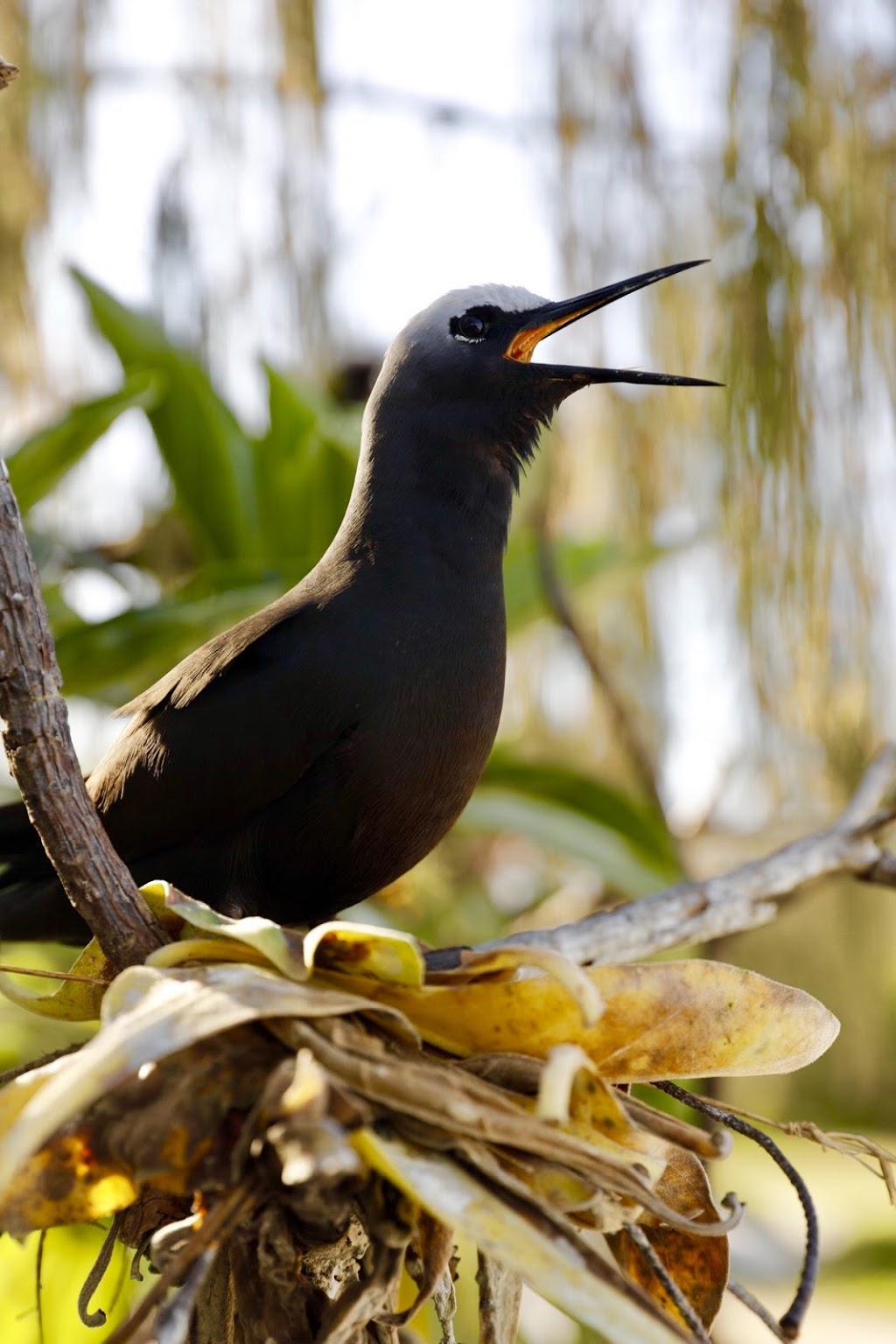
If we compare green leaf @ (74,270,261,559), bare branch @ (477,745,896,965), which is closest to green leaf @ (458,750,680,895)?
bare branch @ (477,745,896,965)

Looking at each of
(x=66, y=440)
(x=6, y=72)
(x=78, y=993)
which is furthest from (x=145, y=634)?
(x=6, y=72)

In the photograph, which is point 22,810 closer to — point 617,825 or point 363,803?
point 363,803

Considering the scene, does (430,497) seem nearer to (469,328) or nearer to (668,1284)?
(469,328)

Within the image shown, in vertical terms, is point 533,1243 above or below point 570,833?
above

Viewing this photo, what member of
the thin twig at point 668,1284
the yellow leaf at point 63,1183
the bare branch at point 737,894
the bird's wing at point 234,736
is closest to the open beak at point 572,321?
the bird's wing at point 234,736

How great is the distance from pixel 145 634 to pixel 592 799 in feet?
2.83

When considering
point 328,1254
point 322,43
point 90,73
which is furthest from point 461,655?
point 90,73

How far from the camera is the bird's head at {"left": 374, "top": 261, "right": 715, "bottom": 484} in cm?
168

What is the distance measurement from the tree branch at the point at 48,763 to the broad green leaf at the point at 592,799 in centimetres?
150

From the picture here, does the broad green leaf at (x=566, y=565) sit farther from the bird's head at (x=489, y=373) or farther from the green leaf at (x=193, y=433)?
the bird's head at (x=489, y=373)

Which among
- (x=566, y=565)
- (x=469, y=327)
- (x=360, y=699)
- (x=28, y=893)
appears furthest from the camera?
(x=566, y=565)

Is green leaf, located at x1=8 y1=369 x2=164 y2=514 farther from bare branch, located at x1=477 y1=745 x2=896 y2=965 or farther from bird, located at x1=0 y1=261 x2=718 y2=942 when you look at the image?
bare branch, located at x1=477 y1=745 x2=896 y2=965

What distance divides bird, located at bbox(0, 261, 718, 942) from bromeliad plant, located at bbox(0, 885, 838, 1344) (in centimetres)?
37

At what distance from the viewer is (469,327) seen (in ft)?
5.63
